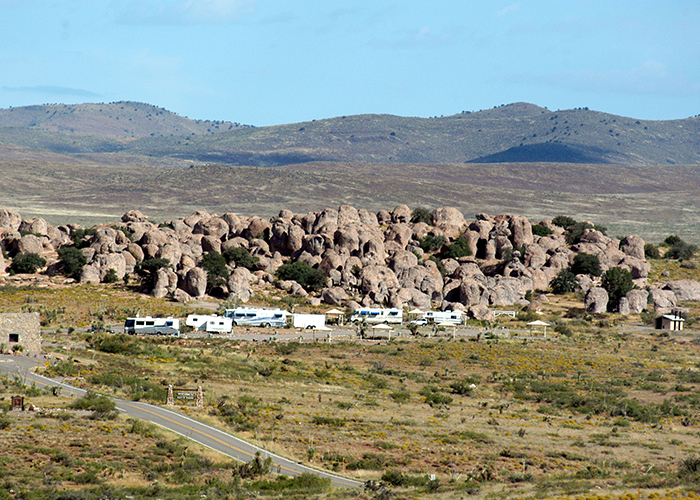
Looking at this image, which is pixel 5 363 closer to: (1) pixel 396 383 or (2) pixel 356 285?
(1) pixel 396 383

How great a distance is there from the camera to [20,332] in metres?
51.3

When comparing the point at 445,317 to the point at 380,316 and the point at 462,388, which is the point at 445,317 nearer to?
the point at 380,316

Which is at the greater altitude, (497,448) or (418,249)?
(418,249)

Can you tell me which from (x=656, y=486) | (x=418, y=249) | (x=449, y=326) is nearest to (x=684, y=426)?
(x=656, y=486)

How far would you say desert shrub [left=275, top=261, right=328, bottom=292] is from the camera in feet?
302

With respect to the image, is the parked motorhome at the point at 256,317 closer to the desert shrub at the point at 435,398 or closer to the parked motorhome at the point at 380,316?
the parked motorhome at the point at 380,316

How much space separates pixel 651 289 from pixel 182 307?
55465 millimetres

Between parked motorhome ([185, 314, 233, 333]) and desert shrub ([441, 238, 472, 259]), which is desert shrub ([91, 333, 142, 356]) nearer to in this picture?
parked motorhome ([185, 314, 233, 333])

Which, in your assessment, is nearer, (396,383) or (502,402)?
(502,402)

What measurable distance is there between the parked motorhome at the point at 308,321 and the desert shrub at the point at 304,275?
1485 centimetres

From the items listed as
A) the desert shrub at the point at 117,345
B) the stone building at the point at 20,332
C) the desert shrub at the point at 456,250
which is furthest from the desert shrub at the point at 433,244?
the stone building at the point at 20,332

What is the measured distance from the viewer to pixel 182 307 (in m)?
82.1

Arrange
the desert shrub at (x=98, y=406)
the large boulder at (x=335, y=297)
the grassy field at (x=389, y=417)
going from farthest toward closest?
1. the large boulder at (x=335, y=297)
2. the desert shrub at (x=98, y=406)
3. the grassy field at (x=389, y=417)

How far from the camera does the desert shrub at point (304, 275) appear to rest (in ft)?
302
